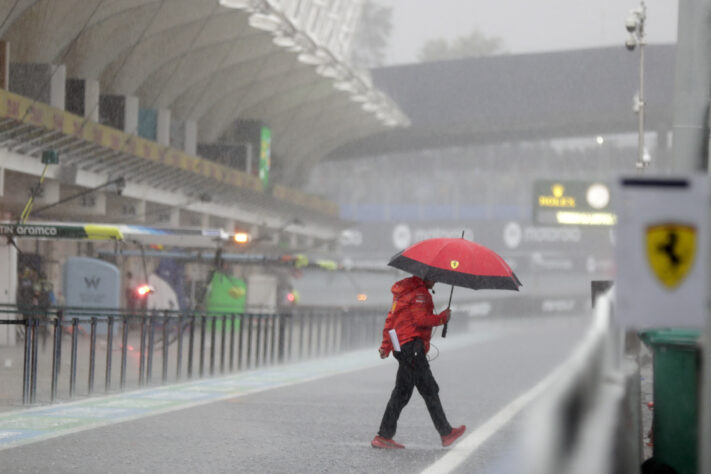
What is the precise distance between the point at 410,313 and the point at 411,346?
0.27m

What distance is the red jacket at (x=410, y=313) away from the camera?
36.0ft

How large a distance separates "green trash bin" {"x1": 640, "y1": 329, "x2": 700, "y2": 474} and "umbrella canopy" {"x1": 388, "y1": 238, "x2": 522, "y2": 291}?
3470 millimetres

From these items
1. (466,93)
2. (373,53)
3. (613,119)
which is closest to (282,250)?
(466,93)

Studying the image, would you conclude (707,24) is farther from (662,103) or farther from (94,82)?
(662,103)

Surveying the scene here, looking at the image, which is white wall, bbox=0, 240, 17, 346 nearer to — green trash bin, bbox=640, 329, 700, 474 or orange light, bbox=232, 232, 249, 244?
orange light, bbox=232, 232, 249, 244

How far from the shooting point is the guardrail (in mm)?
3619

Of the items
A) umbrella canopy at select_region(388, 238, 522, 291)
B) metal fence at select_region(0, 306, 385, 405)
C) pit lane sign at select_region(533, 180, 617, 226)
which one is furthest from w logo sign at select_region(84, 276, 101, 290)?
umbrella canopy at select_region(388, 238, 522, 291)

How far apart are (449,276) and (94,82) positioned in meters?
28.1

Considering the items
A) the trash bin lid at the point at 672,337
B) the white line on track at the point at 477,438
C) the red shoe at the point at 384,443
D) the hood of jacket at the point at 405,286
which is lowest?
the white line on track at the point at 477,438

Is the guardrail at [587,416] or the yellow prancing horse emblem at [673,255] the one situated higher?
the yellow prancing horse emblem at [673,255]

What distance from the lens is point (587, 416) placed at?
4.73m

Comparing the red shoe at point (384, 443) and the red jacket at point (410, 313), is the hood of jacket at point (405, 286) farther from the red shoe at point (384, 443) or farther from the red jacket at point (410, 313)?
the red shoe at point (384, 443)

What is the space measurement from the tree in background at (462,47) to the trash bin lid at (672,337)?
12535cm

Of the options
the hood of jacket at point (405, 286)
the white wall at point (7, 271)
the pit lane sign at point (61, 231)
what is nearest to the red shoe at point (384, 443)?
the hood of jacket at point (405, 286)
